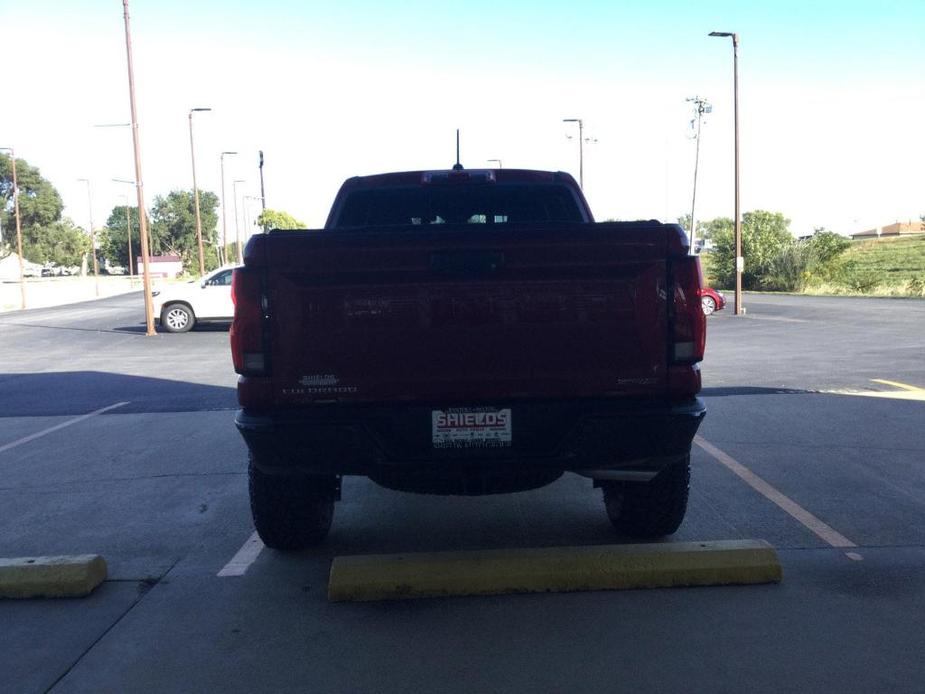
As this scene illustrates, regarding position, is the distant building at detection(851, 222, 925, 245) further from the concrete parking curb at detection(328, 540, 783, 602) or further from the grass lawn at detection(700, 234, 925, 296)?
the concrete parking curb at detection(328, 540, 783, 602)

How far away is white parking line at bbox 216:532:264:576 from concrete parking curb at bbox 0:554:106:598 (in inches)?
26.6

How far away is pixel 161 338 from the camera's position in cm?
2253

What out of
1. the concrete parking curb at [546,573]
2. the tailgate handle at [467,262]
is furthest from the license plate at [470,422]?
the concrete parking curb at [546,573]

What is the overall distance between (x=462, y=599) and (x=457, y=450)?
79 centimetres

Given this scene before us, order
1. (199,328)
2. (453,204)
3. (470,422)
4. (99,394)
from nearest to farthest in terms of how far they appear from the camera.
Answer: (470,422)
(453,204)
(99,394)
(199,328)

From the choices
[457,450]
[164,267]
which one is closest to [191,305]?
[457,450]

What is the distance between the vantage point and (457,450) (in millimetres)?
4453

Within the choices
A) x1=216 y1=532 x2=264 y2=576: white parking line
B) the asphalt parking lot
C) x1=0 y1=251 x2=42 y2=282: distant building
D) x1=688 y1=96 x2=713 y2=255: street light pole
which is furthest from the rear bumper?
x1=0 y1=251 x2=42 y2=282: distant building

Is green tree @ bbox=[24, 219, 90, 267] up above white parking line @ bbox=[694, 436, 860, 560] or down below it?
above

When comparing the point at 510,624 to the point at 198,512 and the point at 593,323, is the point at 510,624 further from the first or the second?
the point at 198,512

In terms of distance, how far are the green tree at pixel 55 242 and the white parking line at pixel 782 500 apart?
3888 inches

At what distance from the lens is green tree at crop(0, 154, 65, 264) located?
93.4 metres

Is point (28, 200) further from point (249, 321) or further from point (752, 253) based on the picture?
point (249, 321)

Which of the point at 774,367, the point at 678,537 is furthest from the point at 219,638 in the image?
the point at 774,367
